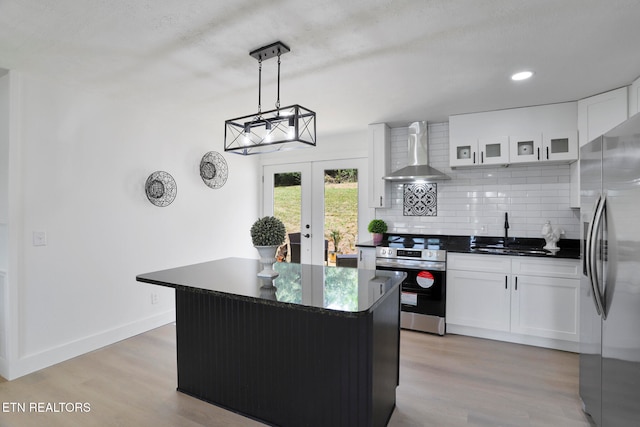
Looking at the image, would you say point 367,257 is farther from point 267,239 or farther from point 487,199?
point 267,239

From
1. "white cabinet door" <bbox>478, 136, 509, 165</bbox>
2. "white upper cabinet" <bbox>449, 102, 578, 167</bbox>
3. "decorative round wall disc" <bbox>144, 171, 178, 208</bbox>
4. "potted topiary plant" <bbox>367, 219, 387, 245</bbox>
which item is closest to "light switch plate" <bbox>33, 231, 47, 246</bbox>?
"decorative round wall disc" <bbox>144, 171, 178, 208</bbox>

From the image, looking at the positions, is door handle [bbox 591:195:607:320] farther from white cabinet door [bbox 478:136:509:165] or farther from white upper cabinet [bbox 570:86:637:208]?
white cabinet door [bbox 478:136:509:165]

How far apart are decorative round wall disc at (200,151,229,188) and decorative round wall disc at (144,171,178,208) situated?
496mm

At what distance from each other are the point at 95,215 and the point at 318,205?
284 centimetres

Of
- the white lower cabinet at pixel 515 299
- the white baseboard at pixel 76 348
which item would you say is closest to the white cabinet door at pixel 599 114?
the white lower cabinet at pixel 515 299

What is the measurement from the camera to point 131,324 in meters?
3.63

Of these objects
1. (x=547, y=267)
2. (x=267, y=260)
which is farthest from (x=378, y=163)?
(x=267, y=260)

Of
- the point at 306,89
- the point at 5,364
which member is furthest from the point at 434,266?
the point at 5,364

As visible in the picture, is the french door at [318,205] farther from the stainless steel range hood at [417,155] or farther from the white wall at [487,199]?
the stainless steel range hood at [417,155]

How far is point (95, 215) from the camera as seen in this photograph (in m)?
3.34

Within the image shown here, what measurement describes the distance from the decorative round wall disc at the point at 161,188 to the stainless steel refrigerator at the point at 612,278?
393 centimetres

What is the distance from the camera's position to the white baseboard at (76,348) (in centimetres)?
276

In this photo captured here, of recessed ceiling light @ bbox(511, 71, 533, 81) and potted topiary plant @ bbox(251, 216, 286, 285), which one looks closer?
potted topiary plant @ bbox(251, 216, 286, 285)

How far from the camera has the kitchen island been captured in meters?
1.85
